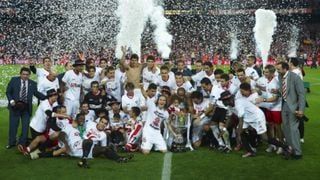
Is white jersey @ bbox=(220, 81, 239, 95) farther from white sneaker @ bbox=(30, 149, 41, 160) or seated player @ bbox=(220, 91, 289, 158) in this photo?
white sneaker @ bbox=(30, 149, 41, 160)

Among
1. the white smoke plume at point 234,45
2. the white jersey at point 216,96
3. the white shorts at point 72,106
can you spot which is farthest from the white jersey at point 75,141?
the white smoke plume at point 234,45

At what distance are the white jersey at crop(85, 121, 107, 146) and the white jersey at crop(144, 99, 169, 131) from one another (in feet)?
3.41

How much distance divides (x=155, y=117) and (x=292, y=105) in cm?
262

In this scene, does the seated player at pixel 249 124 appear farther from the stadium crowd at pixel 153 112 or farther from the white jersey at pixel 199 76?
the white jersey at pixel 199 76

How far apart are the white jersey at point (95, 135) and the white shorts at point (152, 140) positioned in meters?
0.82

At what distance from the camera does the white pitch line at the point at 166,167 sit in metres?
8.17

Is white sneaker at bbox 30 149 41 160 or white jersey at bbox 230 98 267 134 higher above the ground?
white jersey at bbox 230 98 267 134

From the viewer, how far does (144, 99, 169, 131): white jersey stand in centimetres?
1037

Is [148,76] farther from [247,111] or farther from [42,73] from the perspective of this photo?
[247,111]

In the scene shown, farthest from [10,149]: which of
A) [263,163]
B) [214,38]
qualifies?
[214,38]

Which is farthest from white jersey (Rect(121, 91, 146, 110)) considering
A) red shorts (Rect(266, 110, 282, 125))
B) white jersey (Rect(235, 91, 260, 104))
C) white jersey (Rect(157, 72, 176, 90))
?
red shorts (Rect(266, 110, 282, 125))

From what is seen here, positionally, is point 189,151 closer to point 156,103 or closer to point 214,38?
point 156,103

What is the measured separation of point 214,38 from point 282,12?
21.7ft

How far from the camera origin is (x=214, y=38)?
50438 millimetres
